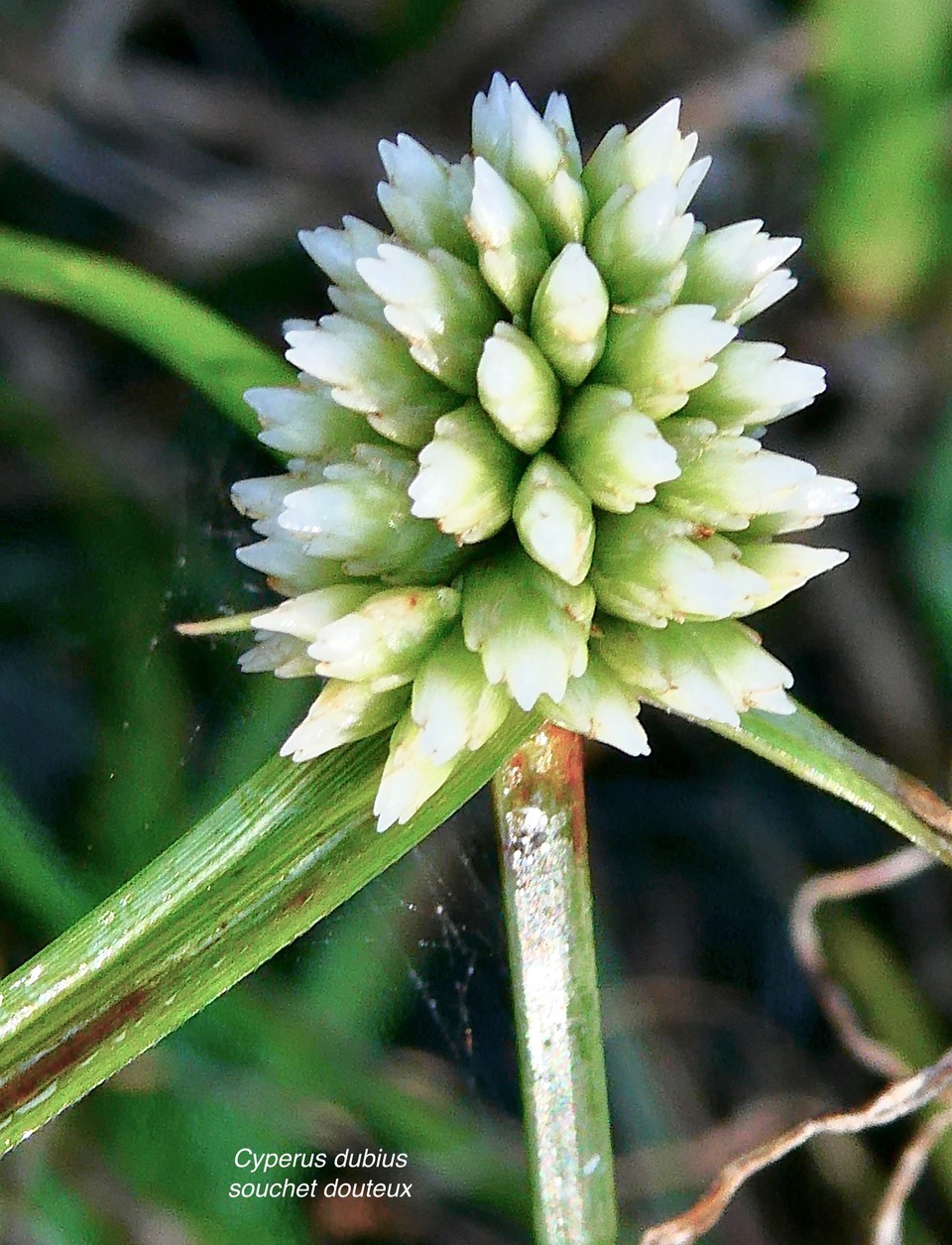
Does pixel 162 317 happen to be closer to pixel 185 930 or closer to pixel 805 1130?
pixel 185 930

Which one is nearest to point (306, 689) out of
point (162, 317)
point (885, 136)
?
point (162, 317)

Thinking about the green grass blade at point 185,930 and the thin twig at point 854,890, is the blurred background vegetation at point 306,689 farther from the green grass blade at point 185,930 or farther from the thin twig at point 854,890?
the green grass blade at point 185,930

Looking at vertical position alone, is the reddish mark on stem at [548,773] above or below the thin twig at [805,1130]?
above

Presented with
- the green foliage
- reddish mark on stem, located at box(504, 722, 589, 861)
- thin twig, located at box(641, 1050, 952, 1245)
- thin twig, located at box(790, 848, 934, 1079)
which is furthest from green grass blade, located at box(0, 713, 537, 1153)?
the green foliage

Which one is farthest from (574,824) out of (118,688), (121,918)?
(118,688)

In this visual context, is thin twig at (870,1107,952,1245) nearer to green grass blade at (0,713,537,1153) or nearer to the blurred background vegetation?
the blurred background vegetation

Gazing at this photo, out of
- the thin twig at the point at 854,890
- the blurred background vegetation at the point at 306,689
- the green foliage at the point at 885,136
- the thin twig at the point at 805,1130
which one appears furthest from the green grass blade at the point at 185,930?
the green foliage at the point at 885,136
